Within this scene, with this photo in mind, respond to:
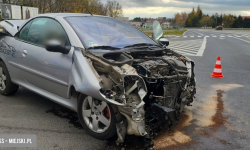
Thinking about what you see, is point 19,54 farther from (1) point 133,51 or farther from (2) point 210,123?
(2) point 210,123

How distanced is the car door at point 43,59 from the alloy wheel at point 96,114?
435 mm

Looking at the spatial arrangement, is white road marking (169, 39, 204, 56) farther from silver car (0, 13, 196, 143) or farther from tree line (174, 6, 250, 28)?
tree line (174, 6, 250, 28)

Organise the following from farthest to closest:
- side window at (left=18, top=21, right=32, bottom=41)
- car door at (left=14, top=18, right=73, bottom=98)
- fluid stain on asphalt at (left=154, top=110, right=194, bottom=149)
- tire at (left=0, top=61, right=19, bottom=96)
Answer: tire at (left=0, top=61, right=19, bottom=96)
side window at (left=18, top=21, right=32, bottom=41)
car door at (left=14, top=18, right=73, bottom=98)
fluid stain on asphalt at (left=154, top=110, right=194, bottom=149)

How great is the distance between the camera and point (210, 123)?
416cm

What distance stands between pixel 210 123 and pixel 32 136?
2803 mm

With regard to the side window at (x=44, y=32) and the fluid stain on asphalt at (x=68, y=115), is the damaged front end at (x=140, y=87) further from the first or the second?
the fluid stain on asphalt at (x=68, y=115)

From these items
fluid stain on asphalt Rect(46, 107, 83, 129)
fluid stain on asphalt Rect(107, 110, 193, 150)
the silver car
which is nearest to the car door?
the silver car

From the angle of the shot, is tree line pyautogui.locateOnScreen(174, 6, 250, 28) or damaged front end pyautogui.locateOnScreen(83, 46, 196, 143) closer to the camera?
damaged front end pyautogui.locateOnScreen(83, 46, 196, 143)

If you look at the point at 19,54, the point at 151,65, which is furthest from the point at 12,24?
the point at 151,65

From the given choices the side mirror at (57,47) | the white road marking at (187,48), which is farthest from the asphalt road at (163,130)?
the white road marking at (187,48)

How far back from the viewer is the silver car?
3.13 metres

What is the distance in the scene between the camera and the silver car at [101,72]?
3127mm

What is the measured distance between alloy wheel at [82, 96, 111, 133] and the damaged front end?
236mm

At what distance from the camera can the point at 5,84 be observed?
16.6 feet
